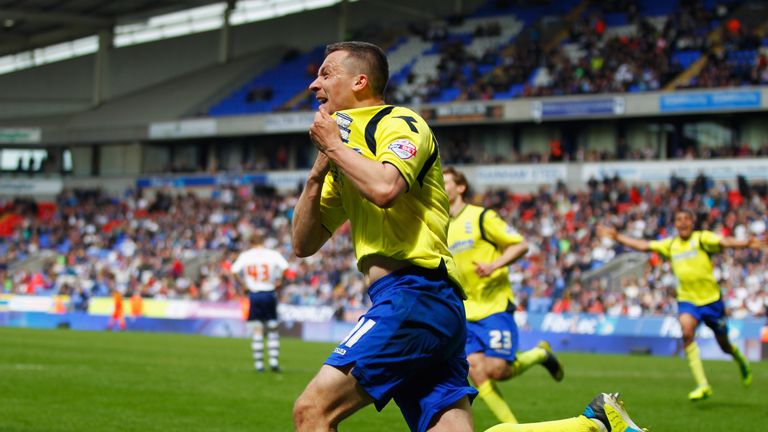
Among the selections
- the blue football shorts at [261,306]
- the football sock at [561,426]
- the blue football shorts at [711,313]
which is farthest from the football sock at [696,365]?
the football sock at [561,426]

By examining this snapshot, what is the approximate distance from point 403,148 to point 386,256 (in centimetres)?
58

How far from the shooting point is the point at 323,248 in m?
41.4

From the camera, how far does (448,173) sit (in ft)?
34.8

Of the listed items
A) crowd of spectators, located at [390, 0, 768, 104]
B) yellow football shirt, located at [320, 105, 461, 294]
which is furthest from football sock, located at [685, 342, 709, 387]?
crowd of spectators, located at [390, 0, 768, 104]

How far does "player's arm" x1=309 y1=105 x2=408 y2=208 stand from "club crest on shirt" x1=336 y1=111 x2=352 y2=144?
8.6 inches

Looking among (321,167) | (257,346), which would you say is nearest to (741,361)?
(257,346)

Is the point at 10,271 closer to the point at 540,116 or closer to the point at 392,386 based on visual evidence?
the point at 540,116

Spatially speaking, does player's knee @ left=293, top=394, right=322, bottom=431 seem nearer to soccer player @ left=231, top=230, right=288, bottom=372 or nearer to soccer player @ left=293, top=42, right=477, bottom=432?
soccer player @ left=293, top=42, right=477, bottom=432

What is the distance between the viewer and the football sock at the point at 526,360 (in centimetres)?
1044

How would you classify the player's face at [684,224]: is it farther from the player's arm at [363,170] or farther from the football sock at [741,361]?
the player's arm at [363,170]

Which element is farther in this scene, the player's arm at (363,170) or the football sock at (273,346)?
the football sock at (273,346)

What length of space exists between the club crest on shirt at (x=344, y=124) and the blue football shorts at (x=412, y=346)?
0.72 meters

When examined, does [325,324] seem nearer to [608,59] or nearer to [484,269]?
[608,59]

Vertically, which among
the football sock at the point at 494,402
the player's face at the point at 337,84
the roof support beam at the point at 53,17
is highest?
the roof support beam at the point at 53,17
